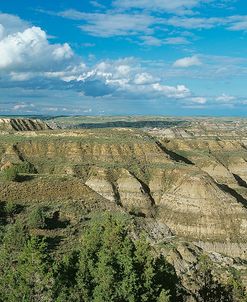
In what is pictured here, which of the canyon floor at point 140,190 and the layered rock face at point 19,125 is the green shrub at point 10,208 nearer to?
the canyon floor at point 140,190

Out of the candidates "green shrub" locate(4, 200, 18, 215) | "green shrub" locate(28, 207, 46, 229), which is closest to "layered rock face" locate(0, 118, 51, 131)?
"green shrub" locate(4, 200, 18, 215)

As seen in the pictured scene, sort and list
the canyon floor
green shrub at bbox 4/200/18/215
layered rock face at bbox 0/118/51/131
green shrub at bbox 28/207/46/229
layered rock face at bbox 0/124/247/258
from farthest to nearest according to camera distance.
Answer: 1. layered rock face at bbox 0/118/51/131
2. layered rock face at bbox 0/124/247/258
3. the canyon floor
4. green shrub at bbox 4/200/18/215
5. green shrub at bbox 28/207/46/229

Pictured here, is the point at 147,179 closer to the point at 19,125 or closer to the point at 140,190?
the point at 140,190

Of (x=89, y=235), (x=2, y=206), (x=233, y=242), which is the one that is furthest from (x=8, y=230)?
(x=233, y=242)

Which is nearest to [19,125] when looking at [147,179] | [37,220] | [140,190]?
[147,179]

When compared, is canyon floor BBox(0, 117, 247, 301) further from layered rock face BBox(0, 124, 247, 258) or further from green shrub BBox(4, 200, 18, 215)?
green shrub BBox(4, 200, 18, 215)

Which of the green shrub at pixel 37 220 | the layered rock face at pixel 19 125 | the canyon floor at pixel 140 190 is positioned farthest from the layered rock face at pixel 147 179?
the layered rock face at pixel 19 125

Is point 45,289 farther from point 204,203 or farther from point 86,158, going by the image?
point 86,158

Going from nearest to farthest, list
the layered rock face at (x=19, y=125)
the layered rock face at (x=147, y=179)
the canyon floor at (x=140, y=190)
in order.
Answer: the canyon floor at (x=140, y=190) → the layered rock face at (x=147, y=179) → the layered rock face at (x=19, y=125)
